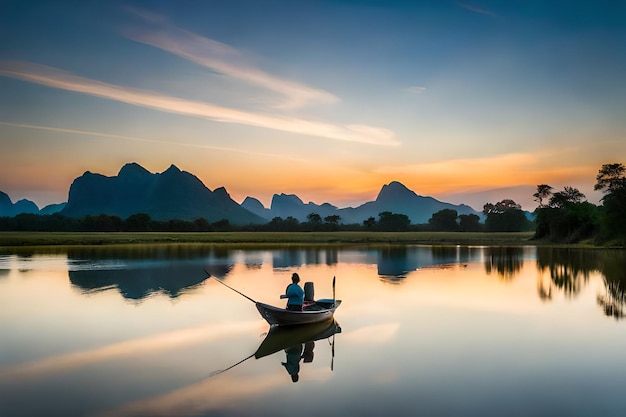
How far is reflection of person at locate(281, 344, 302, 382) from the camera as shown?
10.5m

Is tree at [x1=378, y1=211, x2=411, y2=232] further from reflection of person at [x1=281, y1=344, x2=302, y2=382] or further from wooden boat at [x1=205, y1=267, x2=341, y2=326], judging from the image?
reflection of person at [x1=281, y1=344, x2=302, y2=382]

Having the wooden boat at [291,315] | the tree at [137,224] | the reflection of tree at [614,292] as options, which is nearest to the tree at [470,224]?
the tree at [137,224]

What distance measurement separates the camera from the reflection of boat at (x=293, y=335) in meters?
12.5

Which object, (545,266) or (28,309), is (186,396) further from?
(545,266)

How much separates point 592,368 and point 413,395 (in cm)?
467

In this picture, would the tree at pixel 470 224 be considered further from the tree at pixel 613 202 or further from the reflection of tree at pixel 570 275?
the reflection of tree at pixel 570 275

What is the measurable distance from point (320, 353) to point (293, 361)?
3.03 feet

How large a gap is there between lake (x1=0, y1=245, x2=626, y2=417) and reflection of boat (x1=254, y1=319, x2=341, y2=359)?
0.36 ft

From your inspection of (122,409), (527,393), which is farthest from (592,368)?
(122,409)

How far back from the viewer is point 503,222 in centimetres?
12106

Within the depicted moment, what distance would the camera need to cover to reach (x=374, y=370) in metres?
10.5

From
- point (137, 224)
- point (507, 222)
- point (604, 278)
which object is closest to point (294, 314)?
point (604, 278)

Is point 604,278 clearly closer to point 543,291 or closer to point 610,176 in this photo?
point 543,291

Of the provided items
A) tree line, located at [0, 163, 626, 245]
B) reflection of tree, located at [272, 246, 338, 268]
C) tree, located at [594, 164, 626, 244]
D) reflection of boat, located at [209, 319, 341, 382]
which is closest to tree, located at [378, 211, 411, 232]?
tree line, located at [0, 163, 626, 245]
